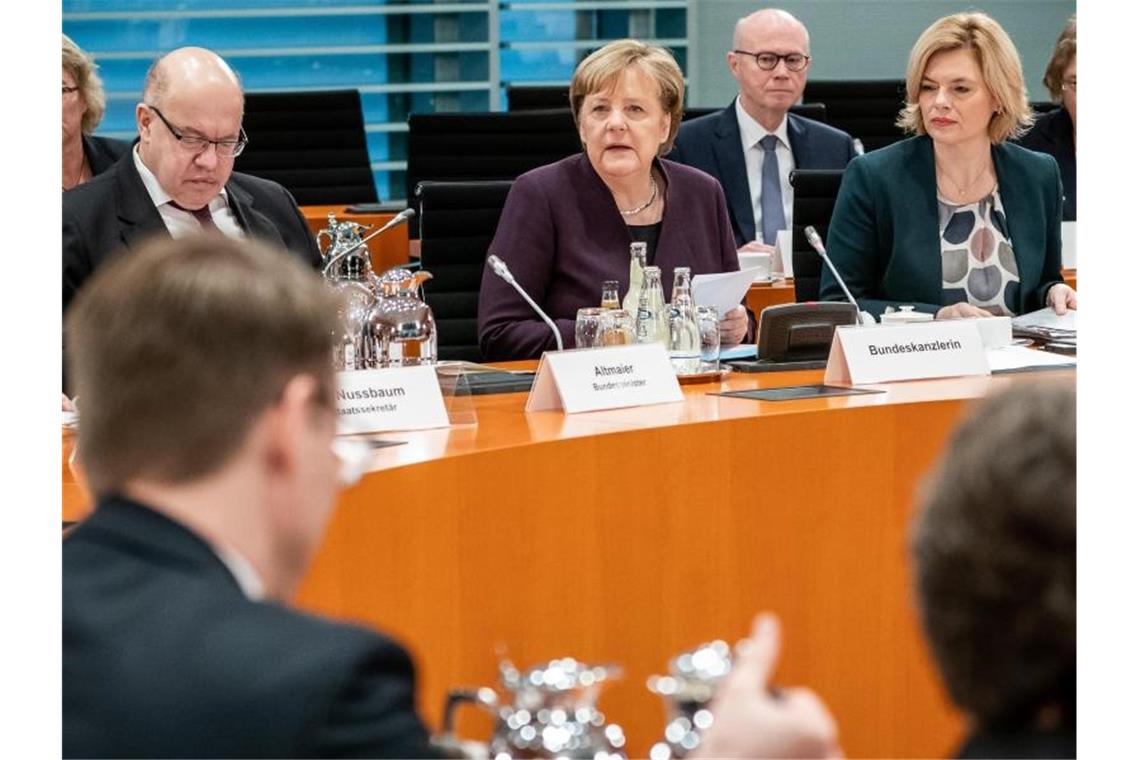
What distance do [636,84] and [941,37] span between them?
0.68 meters

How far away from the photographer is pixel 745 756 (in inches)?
45.6

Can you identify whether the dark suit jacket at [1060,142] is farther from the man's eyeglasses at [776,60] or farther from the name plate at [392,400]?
the name plate at [392,400]

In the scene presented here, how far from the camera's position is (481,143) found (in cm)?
570

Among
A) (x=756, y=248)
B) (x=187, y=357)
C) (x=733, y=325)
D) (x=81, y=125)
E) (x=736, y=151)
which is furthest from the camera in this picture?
(x=736, y=151)

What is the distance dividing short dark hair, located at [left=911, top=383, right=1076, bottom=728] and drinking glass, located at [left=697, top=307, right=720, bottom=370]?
201cm

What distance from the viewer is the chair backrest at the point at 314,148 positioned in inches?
244

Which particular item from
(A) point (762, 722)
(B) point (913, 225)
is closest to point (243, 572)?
(A) point (762, 722)

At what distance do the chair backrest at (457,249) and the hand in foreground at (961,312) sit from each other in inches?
46.7

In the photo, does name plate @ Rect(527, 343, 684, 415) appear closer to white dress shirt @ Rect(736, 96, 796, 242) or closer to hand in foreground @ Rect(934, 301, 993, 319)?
hand in foreground @ Rect(934, 301, 993, 319)

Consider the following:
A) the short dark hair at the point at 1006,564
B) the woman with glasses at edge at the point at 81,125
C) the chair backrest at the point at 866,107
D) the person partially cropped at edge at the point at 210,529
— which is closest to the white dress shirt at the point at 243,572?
the person partially cropped at edge at the point at 210,529

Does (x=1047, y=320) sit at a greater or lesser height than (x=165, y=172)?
lesser

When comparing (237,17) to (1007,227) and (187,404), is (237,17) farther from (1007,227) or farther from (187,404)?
(187,404)

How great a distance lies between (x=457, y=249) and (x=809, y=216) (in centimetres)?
88

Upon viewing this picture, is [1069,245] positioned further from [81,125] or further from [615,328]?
[81,125]
